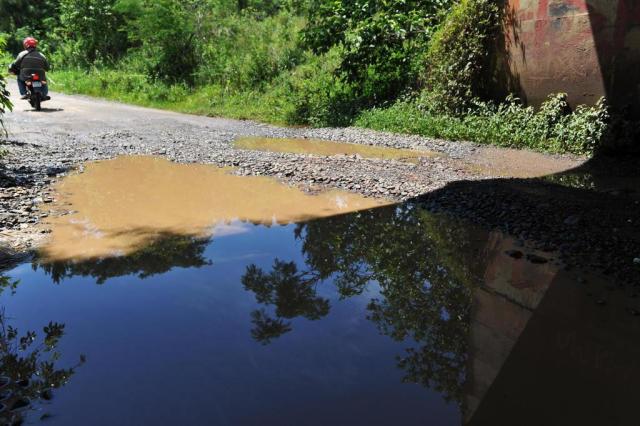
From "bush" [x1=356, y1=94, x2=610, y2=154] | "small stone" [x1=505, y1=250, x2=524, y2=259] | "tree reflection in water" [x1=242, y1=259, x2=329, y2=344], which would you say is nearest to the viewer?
"tree reflection in water" [x1=242, y1=259, x2=329, y2=344]

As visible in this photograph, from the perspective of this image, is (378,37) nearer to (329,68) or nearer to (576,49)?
(329,68)

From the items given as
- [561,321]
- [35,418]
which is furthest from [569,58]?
[35,418]

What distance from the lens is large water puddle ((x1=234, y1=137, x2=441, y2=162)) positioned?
825 centimetres

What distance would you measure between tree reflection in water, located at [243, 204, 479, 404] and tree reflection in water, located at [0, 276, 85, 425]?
1174 mm

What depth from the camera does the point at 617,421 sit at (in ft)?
7.84

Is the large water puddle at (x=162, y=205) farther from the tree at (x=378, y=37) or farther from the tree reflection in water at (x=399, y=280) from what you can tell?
the tree at (x=378, y=37)

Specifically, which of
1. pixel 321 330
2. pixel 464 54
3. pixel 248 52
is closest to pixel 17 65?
pixel 248 52

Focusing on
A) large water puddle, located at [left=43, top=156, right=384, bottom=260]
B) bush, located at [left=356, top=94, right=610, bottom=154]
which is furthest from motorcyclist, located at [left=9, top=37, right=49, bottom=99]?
bush, located at [left=356, top=94, right=610, bottom=154]

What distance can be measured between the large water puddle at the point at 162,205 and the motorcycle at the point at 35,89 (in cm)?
678

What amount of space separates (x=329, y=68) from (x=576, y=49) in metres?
6.91

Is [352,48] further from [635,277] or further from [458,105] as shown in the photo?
[635,277]

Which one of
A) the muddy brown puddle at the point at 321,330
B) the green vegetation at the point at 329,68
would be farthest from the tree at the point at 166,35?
the muddy brown puddle at the point at 321,330

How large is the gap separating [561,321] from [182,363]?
7.82 ft

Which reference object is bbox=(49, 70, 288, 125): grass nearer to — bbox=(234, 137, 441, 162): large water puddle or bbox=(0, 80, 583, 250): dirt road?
bbox=(0, 80, 583, 250): dirt road
